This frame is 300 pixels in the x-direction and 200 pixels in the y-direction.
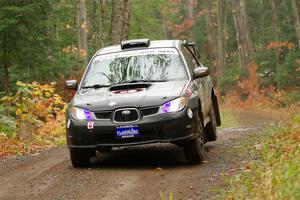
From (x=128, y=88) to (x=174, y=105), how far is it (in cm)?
107

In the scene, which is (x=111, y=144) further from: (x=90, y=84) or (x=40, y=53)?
(x=40, y=53)

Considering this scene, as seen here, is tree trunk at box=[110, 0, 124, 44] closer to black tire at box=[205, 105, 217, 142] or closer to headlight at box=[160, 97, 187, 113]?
black tire at box=[205, 105, 217, 142]

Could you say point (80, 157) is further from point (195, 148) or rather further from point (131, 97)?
point (195, 148)

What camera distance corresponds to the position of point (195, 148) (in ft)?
28.9

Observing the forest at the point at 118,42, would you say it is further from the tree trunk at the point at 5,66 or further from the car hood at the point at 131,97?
the car hood at the point at 131,97

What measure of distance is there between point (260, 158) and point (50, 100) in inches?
371

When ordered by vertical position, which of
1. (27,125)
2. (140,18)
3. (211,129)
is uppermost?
(211,129)

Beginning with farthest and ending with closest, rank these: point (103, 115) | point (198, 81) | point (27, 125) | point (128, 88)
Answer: point (27, 125)
point (198, 81)
point (128, 88)
point (103, 115)

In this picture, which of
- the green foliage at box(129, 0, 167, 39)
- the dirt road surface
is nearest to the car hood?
the dirt road surface

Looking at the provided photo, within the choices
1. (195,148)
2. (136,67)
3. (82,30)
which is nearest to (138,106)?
(195,148)

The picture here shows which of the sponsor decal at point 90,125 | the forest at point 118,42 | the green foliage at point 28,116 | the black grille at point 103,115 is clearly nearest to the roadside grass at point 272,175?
the forest at point 118,42

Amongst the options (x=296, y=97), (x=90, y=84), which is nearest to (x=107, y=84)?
(x=90, y=84)

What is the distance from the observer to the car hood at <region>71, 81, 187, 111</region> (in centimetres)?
859

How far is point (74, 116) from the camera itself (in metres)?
8.91
